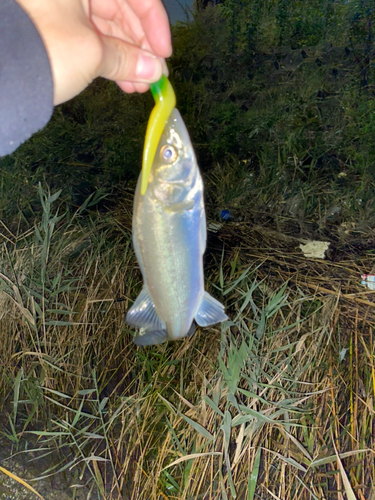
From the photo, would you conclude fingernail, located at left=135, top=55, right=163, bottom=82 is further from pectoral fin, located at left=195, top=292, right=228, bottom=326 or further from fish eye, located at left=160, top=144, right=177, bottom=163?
pectoral fin, located at left=195, top=292, right=228, bottom=326

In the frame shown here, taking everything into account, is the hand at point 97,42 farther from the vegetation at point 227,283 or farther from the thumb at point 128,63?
the vegetation at point 227,283

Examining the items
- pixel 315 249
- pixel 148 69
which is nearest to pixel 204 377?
pixel 315 249

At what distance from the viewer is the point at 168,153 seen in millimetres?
1142

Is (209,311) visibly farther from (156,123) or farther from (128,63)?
(128,63)

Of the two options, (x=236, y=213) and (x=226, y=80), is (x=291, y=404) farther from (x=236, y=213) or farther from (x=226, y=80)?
(x=226, y=80)

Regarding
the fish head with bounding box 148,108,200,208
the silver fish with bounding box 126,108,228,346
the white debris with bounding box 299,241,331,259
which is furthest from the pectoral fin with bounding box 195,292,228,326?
the white debris with bounding box 299,241,331,259

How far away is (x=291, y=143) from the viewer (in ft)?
10.0

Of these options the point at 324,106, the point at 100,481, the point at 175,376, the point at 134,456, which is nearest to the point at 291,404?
the point at 175,376

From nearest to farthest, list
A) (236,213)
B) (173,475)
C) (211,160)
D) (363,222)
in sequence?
(173,475), (363,222), (236,213), (211,160)

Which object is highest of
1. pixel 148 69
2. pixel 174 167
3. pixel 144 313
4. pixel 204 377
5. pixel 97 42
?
pixel 97 42

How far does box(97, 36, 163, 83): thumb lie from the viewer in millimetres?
1189

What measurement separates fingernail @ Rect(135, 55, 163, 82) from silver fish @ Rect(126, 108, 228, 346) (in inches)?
6.4

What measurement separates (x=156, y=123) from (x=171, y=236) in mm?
381

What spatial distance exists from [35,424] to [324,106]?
356 cm
